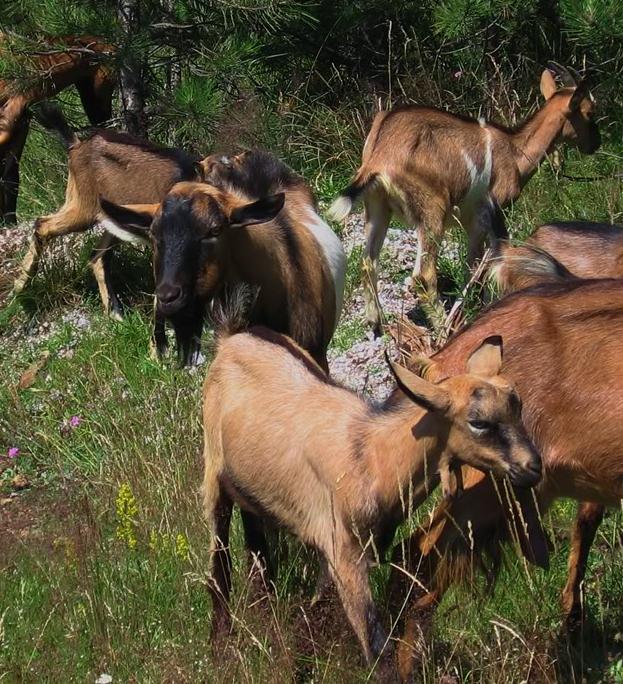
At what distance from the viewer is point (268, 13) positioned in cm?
1005

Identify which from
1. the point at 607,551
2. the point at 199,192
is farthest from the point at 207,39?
the point at 607,551

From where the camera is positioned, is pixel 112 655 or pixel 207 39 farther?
pixel 207 39

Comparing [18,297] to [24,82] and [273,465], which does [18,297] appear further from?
[273,465]

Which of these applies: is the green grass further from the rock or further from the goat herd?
the goat herd

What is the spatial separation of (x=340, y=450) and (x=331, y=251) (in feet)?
8.72

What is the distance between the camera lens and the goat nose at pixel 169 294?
6.04m

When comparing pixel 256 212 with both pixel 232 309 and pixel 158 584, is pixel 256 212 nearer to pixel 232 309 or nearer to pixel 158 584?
pixel 232 309

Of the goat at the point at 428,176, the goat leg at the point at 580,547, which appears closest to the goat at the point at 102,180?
the goat at the point at 428,176

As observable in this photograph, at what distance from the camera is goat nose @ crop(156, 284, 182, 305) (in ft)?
19.8

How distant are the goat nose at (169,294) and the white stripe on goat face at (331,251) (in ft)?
3.62

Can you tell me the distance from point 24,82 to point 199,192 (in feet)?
15.3

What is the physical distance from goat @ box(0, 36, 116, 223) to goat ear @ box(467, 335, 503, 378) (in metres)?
6.43

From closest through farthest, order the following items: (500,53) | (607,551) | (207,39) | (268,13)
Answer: (607,551), (268,13), (207,39), (500,53)

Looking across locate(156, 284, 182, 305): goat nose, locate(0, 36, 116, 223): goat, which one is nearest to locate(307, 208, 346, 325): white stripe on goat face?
locate(156, 284, 182, 305): goat nose
